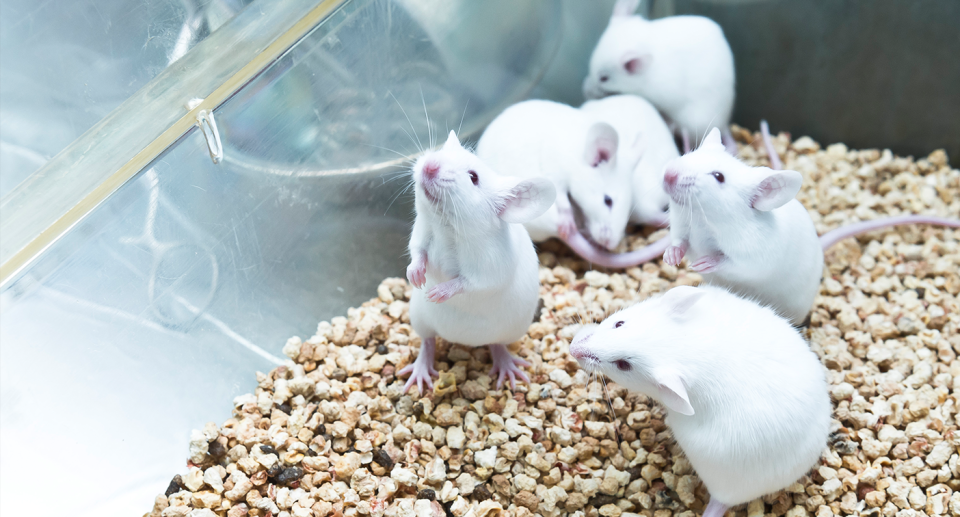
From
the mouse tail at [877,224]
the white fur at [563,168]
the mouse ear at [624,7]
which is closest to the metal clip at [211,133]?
the white fur at [563,168]

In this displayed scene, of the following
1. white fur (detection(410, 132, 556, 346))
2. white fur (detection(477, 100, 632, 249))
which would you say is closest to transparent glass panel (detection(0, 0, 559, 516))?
white fur (detection(477, 100, 632, 249))

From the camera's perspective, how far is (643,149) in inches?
129

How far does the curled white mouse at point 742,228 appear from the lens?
2283mm

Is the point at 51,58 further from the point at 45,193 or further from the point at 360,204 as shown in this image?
the point at 360,204

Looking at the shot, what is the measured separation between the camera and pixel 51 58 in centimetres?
232

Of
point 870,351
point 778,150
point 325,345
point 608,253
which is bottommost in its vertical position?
point 870,351

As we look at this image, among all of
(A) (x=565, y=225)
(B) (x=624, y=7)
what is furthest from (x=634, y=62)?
(A) (x=565, y=225)

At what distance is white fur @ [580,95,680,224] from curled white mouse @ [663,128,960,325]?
786mm

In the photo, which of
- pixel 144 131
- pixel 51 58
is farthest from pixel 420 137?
pixel 51 58

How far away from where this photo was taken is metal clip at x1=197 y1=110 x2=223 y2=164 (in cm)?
221

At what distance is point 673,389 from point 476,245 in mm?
682

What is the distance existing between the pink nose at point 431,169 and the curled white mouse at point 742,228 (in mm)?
810

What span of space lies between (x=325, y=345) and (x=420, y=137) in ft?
2.99

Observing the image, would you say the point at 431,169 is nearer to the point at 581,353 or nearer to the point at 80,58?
the point at 581,353
